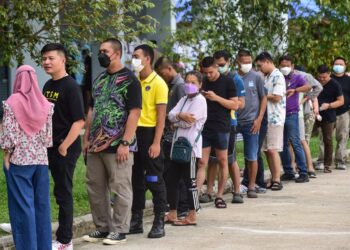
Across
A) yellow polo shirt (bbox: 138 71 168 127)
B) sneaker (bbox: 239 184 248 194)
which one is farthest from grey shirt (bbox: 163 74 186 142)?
sneaker (bbox: 239 184 248 194)

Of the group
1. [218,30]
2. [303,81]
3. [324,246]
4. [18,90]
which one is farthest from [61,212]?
[218,30]

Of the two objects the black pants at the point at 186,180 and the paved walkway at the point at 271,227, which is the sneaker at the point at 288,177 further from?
the black pants at the point at 186,180

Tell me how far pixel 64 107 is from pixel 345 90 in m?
8.56

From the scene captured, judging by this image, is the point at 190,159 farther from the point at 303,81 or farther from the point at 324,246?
the point at 303,81

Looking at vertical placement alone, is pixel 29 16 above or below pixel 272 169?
above

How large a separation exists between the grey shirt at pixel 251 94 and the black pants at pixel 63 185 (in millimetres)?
4109

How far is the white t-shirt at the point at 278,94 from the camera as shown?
12.2 meters

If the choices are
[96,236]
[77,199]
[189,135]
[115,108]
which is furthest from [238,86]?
[96,236]

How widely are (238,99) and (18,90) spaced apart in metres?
4.31

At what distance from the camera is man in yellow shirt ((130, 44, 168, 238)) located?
8.70 meters

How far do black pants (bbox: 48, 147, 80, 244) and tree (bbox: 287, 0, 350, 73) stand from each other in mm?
9408

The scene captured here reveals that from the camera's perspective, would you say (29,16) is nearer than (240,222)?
No

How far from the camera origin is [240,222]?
31.9 feet

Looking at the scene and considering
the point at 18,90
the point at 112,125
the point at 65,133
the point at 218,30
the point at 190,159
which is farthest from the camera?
the point at 218,30
